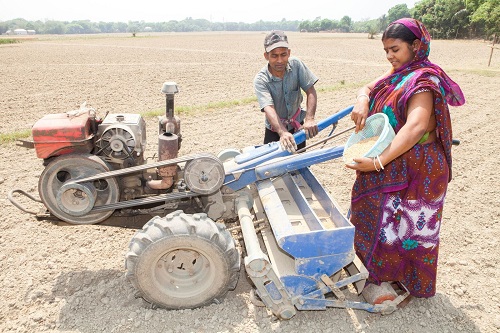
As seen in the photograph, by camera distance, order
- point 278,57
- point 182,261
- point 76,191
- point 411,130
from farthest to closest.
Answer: point 278,57 → point 76,191 → point 182,261 → point 411,130

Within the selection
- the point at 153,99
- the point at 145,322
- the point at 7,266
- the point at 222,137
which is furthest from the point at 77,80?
the point at 145,322

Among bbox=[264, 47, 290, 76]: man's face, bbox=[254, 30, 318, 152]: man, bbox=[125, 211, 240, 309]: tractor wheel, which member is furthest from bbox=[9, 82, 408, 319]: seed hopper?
bbox=[264, 47, 290, 76]: man's face

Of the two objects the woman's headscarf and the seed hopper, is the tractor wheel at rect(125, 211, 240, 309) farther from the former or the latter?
the woman's headscarf

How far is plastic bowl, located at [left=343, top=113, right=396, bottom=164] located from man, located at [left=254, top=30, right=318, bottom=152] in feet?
2.06

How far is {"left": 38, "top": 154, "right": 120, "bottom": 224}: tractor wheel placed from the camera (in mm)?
3098

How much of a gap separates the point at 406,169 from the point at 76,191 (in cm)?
244

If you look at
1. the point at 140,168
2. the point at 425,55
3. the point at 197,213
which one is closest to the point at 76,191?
the point at 140,168

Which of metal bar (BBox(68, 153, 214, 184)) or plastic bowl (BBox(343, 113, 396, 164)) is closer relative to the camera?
plastic bowl (BBox(343, 113, 396, 164))

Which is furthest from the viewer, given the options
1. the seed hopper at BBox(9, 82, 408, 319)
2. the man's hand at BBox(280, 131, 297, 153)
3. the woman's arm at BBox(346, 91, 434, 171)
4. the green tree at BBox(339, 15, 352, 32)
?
the green tree at BBox(339, 15, 352, 32)

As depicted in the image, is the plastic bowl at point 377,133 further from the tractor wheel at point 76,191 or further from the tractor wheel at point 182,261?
the tractor wheel at point 76,191

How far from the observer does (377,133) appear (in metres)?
2.74

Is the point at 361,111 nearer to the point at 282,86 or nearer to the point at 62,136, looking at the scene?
the point at 282,86

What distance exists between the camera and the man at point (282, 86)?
11.9 feet

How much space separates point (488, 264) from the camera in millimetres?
3783
